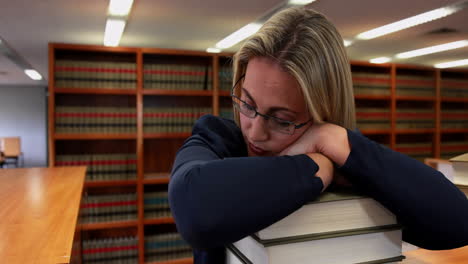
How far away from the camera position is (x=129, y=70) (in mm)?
4121

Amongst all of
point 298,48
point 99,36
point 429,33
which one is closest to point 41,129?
point 99,36

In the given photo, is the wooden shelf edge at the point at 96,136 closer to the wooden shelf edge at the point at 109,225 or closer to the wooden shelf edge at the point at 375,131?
the wooden shelf edge at the point at 109,225

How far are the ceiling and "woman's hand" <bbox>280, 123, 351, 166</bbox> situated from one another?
2.48 meters

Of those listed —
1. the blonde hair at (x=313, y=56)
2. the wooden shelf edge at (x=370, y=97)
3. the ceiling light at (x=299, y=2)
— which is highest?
the ceiling light at (x=299, y=2)

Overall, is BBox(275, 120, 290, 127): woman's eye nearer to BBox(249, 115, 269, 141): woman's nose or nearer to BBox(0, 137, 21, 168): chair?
BBox(249, 115, 269, 141): woman's nose

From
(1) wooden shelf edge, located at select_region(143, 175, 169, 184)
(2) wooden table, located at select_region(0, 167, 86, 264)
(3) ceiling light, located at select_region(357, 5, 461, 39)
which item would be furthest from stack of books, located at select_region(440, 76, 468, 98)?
(2) wooden table, located at select_region(0, 167, 86, 264)

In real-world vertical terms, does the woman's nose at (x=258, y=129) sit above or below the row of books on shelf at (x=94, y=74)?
below

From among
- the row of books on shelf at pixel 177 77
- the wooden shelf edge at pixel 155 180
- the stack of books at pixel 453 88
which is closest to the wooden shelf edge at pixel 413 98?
the stack of books at pixel 453 88

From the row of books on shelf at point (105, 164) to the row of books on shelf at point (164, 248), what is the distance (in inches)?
30.2

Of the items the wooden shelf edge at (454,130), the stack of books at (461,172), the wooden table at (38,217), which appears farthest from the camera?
the wooden shelf edge at (454,130)

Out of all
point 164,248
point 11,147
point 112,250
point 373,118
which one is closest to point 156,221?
point 164,248

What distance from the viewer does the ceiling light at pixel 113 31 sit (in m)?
3.71

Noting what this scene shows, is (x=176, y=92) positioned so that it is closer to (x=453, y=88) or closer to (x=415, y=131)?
(x=415, y=131)

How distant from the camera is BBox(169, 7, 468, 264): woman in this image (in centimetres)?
50
